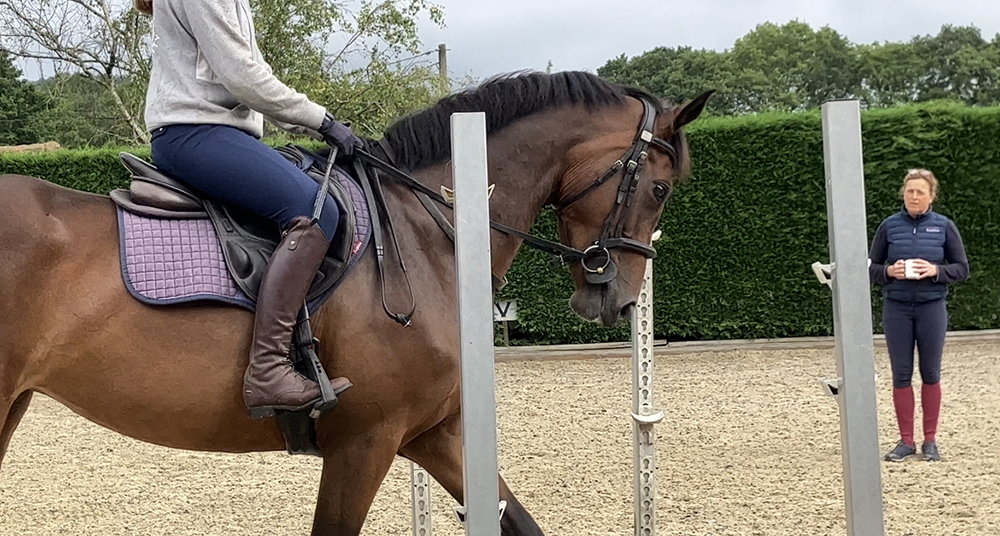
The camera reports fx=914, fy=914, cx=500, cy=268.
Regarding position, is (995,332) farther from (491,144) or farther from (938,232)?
(491,144)

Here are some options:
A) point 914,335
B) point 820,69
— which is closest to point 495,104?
point 914,335

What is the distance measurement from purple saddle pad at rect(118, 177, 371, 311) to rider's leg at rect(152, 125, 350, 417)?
0.13m

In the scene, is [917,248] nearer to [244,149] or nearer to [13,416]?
[244,149]

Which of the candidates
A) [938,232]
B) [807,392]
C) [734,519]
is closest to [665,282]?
[807,392]

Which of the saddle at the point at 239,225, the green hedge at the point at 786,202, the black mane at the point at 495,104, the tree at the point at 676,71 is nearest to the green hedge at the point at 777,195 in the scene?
the green hedge at the point at 786,202

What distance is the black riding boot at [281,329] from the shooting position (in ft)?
8.59

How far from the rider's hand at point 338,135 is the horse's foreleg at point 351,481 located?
94 cm

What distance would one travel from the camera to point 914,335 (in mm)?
6277

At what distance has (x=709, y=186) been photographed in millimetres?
10656

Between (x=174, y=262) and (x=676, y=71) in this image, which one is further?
(x=676, y=71)

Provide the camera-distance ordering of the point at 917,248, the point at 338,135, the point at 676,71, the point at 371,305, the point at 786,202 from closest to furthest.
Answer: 1. the point at 371,305
2. the point at 338,135
3. the point at 917,248
4. the point at 786,202
5. the point at 676,71

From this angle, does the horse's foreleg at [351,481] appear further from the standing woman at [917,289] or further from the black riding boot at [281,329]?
the standing woman at [917,289]

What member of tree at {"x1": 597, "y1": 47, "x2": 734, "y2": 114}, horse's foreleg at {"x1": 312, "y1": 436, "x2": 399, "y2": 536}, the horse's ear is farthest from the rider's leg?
tree at {"x1": 597, "y1": 47, "x2": 734, "y2": 114}

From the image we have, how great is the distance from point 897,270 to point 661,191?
3.52 m
